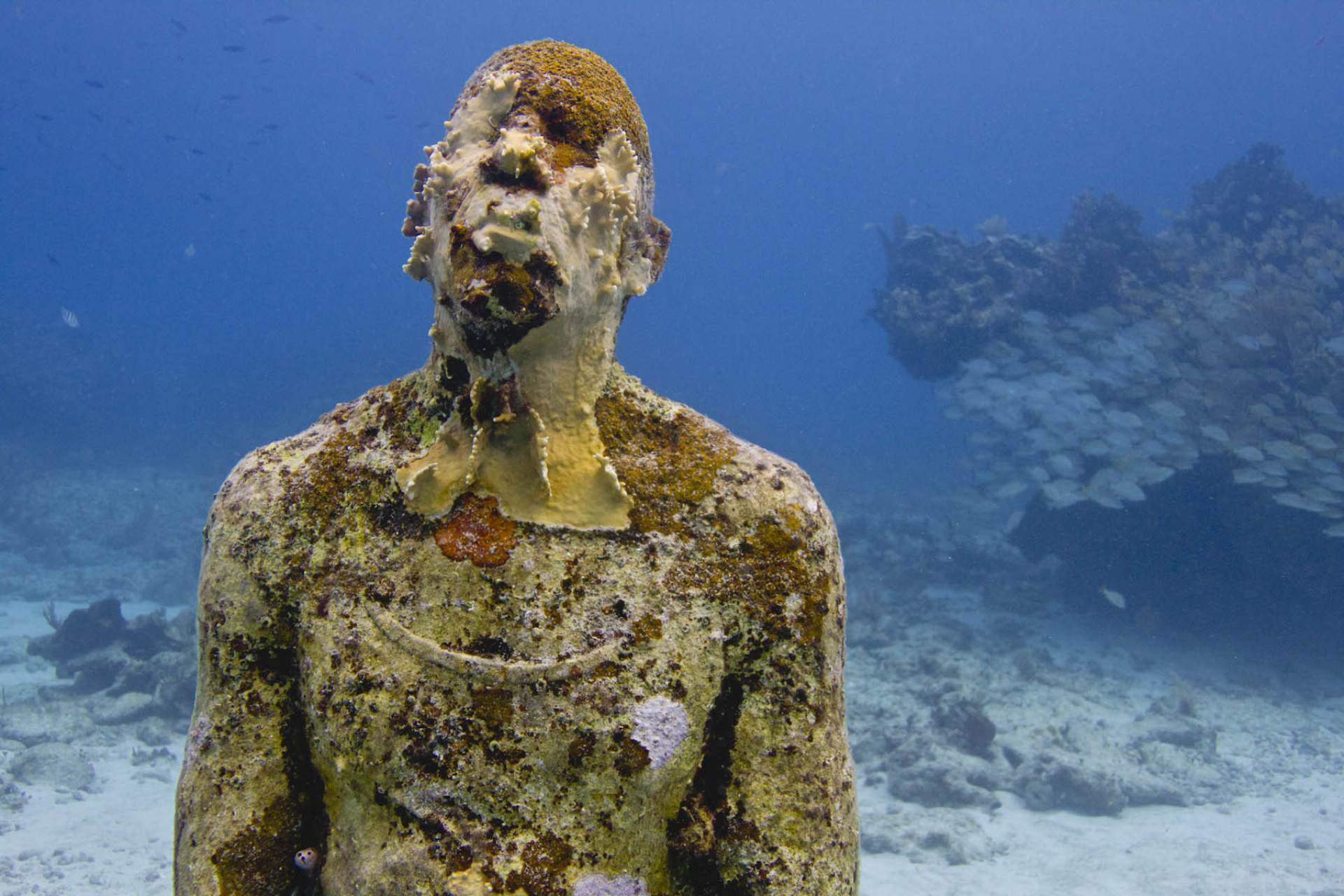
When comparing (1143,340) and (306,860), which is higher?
(1143,340)

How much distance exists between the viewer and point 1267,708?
1313 centimetres

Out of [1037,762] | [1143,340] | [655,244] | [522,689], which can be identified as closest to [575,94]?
[655,244]

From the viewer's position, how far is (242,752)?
155 centimetres

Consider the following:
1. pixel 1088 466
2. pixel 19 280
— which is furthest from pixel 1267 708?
pixel 19 280

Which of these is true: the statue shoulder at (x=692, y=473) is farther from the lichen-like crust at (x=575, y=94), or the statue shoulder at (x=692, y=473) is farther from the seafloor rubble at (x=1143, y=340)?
the seafloor rubble at (x=1143, y=340)

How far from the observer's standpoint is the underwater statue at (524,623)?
1396mm

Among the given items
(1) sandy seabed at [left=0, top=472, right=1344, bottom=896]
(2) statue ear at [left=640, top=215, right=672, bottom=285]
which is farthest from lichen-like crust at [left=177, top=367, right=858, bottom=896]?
(1) sandy seabed at [left=0, top=472, right=1344, bottom=896]

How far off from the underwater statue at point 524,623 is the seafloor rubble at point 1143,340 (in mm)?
15556

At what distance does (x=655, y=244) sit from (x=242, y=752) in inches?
55.9

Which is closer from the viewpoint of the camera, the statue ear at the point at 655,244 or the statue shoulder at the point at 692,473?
the statue shoulder at the point at 692,473

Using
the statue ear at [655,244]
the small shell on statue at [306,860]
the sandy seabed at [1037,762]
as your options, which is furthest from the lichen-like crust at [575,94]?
the sandy seabed at [1037,762]

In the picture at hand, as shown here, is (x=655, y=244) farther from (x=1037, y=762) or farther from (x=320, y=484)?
(x=1037, y=762)

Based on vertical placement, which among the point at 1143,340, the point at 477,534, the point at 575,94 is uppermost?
the point at 1143,340

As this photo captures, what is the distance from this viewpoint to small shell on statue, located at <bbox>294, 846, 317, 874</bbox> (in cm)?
155
